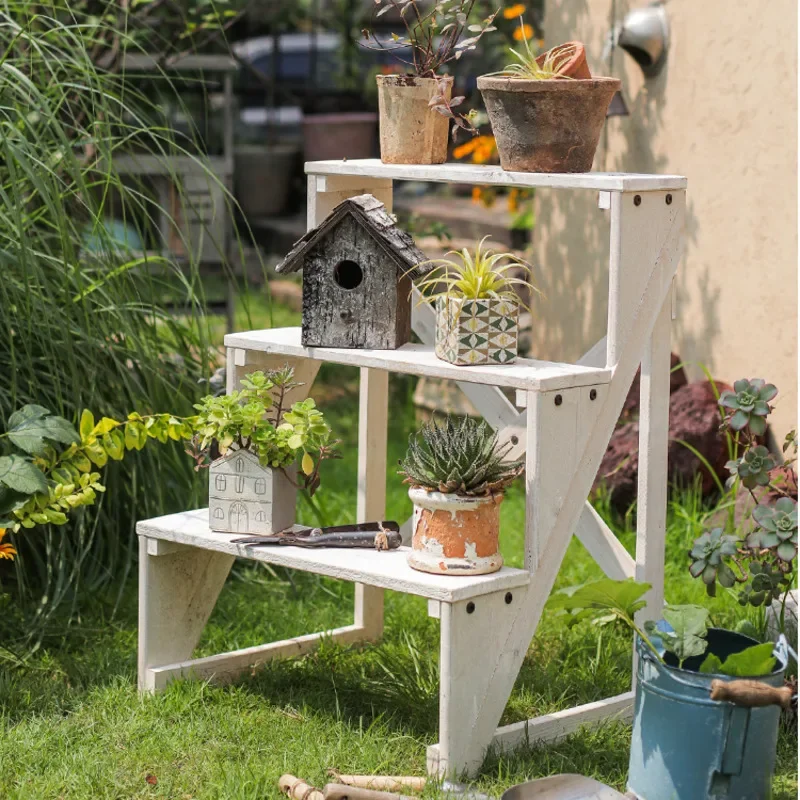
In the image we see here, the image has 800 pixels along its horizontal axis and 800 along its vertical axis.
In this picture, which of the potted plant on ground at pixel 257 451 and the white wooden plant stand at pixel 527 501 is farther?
the potted plant on ground at pixel 257 451

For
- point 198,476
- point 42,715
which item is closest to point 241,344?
point 198,476

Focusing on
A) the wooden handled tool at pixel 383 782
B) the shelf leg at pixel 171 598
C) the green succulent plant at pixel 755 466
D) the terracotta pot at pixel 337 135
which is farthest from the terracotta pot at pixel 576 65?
the terracotta pot at pixel 337 135

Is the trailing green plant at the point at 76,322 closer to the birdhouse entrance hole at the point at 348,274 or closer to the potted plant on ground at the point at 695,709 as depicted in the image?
the birdhouse entrance hole at the point at 348,274

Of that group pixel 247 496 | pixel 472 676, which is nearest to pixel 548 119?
pixel 247 496

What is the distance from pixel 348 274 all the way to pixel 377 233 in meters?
0.19

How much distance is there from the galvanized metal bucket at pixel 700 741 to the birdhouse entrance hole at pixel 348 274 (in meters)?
1.14

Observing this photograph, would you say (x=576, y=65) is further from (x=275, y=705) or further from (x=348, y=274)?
(x=275, y=705)

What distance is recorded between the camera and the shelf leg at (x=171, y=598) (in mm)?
3496

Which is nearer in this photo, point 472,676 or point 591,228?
point 472,676

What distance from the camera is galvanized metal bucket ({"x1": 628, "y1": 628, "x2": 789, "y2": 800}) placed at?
2.78 m

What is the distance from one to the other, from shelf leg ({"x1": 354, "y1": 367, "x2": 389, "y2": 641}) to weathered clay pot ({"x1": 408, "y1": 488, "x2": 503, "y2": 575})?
2.51 feet

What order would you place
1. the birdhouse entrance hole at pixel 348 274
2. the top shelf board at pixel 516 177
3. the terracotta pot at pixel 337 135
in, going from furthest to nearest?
the terracotta pot at pixel 337 135 < the birdhouse entrance hole at pixel 348 274 < the top shelf board at pixel 516 177

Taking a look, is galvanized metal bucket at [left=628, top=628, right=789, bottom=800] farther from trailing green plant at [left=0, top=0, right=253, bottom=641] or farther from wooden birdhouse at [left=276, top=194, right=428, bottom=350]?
trailing green plant at [left=0, top=0, right=253, bottom=641]

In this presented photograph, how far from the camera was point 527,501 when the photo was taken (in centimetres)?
310
